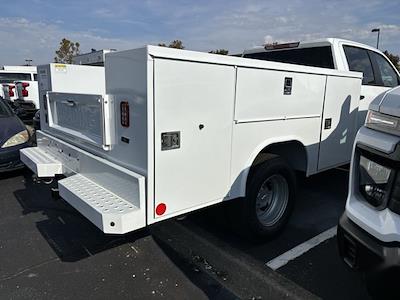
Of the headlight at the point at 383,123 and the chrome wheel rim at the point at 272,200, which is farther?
the chrome wheel rim at the point at 272,200

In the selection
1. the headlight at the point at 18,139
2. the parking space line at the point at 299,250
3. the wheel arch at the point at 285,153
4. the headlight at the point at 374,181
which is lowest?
the parking space line at the point at 299,250

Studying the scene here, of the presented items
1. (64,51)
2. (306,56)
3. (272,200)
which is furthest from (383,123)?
(64,51)

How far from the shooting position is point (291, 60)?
5102mm

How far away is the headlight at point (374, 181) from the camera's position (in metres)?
1.93

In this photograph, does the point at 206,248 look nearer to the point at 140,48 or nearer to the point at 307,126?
the point at 307,126

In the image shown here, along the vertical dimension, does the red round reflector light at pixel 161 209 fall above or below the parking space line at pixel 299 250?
above

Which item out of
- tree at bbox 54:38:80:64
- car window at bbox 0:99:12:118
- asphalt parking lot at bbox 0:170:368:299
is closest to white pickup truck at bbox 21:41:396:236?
asphalt parking lot at bbox 0:170:368:299

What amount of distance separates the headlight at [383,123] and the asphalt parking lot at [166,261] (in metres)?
1.47

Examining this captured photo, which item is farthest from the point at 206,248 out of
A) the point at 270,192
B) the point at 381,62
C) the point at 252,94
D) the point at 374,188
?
the point at 381,62

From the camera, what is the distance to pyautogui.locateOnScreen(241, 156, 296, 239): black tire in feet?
10.6

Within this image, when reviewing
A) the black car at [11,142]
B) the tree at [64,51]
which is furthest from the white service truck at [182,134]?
the tree at [64,51]

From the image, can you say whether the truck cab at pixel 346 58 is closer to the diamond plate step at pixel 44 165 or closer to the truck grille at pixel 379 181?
the truck grille at pixel 379 181

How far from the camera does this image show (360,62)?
4.93m

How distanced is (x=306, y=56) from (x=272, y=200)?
2.38 meters
